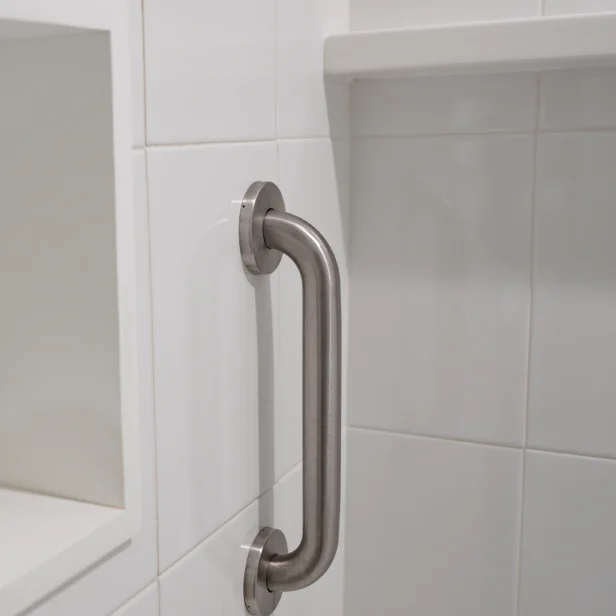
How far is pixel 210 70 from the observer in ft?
1.98

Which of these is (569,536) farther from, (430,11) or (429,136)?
(430,11)

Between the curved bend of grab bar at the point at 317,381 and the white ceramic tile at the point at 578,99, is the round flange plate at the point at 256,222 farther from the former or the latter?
the white ceramic tile at the point at 578,99

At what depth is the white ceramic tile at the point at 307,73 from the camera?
739 mm

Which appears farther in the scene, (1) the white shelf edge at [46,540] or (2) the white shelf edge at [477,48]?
(2) the white shelf edge at [477,48]

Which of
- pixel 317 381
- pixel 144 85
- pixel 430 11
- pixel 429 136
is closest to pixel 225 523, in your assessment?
pixel 317 381

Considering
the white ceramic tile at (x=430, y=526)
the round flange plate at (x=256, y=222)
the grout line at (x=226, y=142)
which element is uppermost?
the grout line at (x=226, y=142)

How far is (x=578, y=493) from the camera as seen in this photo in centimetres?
88

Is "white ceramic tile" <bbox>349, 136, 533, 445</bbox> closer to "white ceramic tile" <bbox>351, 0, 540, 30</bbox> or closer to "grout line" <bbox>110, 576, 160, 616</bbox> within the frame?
"white ceramic tile" <bbox>351, 0, 540, 30</bbox>

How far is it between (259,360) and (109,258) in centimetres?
26

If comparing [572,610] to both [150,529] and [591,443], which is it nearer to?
[591,443]

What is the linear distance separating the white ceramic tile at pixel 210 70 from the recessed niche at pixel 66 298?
72 millimetres

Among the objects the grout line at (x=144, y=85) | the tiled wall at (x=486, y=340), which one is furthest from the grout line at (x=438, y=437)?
the grout line at (x=144, y=85)

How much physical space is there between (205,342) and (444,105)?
1.38 feet

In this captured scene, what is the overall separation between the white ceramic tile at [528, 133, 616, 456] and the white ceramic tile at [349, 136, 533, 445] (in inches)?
0.7
